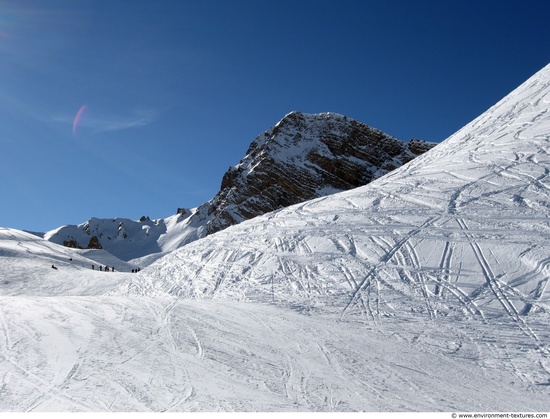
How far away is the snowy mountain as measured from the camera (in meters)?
110

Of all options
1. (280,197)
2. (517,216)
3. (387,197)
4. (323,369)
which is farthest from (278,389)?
(280,197)

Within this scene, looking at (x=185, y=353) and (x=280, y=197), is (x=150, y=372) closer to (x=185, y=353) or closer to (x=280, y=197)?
(x=185, y=353)

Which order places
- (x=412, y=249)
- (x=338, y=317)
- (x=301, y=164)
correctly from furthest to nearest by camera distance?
(x=301, y=164), (x=412, y=249), (x=338, y=317)

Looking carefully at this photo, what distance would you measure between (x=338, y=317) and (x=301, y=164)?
106949mm

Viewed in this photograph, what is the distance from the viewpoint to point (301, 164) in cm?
11612

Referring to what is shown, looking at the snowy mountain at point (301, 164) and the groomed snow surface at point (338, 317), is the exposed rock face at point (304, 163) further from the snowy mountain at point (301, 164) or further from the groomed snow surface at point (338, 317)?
the groomed snow surface at point (338, 317)

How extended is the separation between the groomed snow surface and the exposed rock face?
88529 millimetres

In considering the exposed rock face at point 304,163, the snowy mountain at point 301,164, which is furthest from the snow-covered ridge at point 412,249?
the exposed rock face at point 304,163

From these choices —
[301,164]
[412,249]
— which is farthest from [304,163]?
[412,249]

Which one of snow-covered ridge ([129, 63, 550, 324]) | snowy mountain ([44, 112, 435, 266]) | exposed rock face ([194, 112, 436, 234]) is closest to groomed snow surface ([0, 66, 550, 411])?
snow-covered ridge ([129, 63, 550, 324])

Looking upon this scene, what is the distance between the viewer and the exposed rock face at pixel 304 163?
110m

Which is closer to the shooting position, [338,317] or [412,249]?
[338,317]

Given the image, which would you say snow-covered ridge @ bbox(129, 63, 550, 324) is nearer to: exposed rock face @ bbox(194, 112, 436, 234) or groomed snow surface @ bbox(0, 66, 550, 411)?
groomed snow surface @ bbox(0, 66, 550, 411)

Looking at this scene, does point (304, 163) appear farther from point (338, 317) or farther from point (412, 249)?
point (338, 317)
